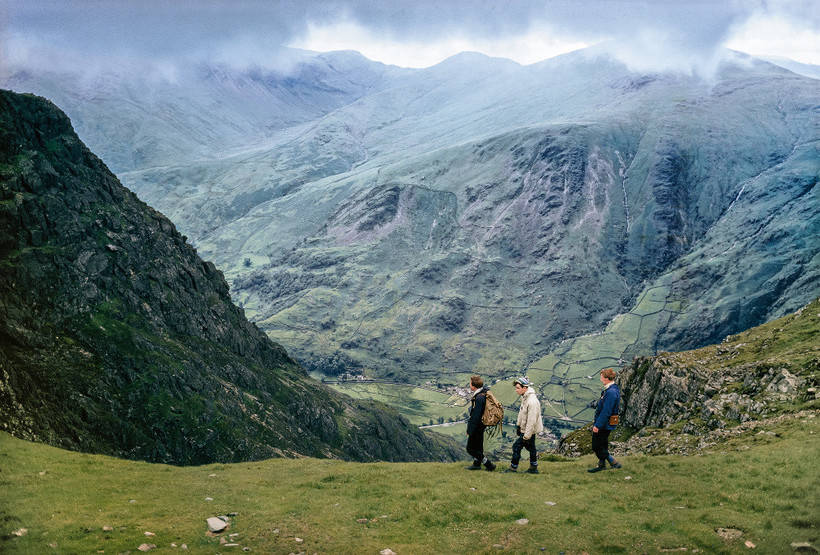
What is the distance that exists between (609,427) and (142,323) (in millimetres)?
78527

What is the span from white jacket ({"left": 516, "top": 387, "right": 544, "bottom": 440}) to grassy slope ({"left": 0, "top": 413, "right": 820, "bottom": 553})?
2669mm

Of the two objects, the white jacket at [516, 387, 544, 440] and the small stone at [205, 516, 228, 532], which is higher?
the white jacket at [516, 387, 544, 440]

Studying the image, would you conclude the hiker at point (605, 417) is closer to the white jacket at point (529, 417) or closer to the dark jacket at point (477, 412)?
the white jacket at point (529, 417)

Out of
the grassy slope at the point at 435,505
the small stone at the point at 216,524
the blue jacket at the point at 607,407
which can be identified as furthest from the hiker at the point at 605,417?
the small stone at the point at 216,524

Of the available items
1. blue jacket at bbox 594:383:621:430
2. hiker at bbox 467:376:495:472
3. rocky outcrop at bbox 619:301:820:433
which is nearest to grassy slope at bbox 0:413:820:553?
hiker at bbox 467:376:495:472

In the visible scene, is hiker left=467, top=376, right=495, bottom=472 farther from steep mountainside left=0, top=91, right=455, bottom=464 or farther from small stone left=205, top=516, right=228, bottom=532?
steep mountainside left=0, top=91, right=455, bottom=464

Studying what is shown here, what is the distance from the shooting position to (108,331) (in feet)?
256

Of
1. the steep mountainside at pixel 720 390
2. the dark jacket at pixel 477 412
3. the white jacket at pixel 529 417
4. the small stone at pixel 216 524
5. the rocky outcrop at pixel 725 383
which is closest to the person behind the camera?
the small stone at pixel 216 524

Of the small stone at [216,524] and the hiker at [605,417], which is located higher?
the hiker at [605,417]

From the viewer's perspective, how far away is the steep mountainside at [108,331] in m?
59.5

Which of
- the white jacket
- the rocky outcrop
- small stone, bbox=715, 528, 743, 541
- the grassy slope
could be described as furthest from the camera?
the rocky outcrop

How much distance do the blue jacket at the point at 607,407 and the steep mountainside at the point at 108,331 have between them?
37.7m

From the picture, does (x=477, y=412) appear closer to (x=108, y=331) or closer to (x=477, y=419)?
(x=477, y=419)

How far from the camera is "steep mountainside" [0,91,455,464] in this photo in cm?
5950
